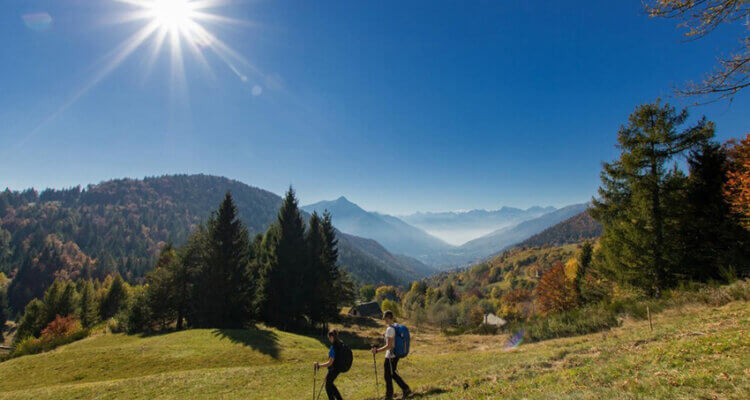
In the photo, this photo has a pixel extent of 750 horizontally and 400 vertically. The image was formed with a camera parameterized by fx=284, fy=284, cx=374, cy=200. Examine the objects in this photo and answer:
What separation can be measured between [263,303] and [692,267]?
36365 millimetres

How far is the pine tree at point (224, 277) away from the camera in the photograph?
2842cm

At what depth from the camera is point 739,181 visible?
16.6 metres

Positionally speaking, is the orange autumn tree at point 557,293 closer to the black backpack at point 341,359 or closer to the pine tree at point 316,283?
the pine tree at point 316,283

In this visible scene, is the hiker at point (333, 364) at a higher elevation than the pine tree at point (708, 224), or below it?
below

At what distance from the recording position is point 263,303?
3178 cm

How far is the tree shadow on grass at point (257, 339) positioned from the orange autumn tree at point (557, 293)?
131 feet

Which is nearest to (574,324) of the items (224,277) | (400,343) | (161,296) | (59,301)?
(400,343)

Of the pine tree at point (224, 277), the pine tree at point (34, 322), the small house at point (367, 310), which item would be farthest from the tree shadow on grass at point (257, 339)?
the pine tree at point (34, 322)

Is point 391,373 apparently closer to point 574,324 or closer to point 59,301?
point 574,324

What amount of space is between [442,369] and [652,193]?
1741 centimetres

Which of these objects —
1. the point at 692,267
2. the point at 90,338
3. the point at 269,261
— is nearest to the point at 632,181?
the point at 692,267

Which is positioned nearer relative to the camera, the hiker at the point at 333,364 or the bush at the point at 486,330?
the hiker at the point at 333,364

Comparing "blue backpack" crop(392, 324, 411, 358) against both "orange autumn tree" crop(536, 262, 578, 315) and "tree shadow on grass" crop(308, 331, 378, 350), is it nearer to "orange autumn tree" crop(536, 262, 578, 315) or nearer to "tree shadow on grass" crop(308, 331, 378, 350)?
"tree shadow on grass" crop(308, 331, 378, 350)

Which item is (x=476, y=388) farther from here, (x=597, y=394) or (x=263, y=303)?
(x=263, y=303)
